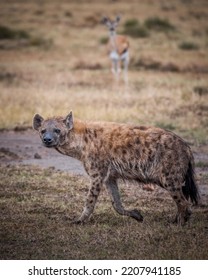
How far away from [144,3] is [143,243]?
2868 centimetres

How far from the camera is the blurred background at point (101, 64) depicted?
1319 cm

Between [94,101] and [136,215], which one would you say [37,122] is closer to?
[136,215]

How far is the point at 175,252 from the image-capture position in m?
6.09

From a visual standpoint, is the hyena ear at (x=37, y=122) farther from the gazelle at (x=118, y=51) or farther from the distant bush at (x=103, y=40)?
the distant bush at (x=103, y=40)

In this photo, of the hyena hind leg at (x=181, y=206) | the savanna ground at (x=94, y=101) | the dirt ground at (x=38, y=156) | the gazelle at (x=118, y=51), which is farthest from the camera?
the gazelle at (x=118, y=51)

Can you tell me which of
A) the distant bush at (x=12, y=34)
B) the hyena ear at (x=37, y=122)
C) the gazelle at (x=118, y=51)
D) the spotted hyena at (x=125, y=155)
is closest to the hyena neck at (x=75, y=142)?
the spotted hyena at (x=125, y=155)

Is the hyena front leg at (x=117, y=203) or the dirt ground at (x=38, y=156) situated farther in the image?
the dirt ground at (x=38, y=156)

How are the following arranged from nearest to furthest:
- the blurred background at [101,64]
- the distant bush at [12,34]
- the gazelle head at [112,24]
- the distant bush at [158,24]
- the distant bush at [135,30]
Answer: the blurred background at [101,64], the gazelle head at [112,24], the distant bush at [12,34], the distant bush at [135,30], the distant bush at [158,24]

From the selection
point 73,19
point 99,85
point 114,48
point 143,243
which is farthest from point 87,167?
point 73,19

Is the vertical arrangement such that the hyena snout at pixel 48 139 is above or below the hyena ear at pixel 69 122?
below

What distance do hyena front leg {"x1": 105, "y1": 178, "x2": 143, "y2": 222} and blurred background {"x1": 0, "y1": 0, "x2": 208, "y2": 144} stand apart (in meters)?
4.25

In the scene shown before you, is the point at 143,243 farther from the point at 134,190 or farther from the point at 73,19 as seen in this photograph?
the point at 73,19

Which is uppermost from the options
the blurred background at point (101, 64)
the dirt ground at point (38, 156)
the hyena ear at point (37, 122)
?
the hyena ear at point (37, 122)

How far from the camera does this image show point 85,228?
683 cm
